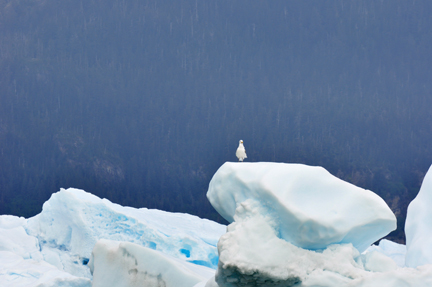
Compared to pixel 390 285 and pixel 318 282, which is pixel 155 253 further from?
pixel 390 285

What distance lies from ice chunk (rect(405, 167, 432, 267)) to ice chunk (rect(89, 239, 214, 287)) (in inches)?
122

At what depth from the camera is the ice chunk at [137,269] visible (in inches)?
283

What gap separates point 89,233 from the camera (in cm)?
1063

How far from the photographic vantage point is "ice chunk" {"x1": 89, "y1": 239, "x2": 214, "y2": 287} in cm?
720

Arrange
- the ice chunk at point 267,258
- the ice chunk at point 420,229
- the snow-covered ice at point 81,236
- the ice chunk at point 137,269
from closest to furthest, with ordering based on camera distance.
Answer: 1. the ice chunk at point 267,258
2. the ice chunk at point 137,269
3. the ice chunk at point 420,229
4. the snow-covered ice at point 81,236

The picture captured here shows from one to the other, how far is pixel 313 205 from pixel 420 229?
324 cm

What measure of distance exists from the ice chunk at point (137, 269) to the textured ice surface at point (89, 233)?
103 inches

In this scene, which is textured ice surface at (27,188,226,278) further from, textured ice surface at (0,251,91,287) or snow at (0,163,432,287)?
snow at (0,163,432,287)

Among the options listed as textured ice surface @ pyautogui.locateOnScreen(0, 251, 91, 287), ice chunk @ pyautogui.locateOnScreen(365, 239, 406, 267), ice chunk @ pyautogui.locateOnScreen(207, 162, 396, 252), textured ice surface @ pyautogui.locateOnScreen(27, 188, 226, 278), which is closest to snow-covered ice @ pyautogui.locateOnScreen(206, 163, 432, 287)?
ice chunk @ pyautogui.locateOnScreen(207, 162, 396, 252)

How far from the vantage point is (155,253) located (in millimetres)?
7375

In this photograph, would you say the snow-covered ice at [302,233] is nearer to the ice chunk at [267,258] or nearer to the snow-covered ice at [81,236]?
the ice chunk at [267,258]

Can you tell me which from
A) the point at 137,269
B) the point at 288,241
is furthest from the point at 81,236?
the point at 288,241

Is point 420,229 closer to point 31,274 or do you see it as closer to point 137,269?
point 137,269

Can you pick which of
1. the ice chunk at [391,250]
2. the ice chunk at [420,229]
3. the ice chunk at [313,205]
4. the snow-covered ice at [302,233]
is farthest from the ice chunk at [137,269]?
the ice chunk at [391,250]
